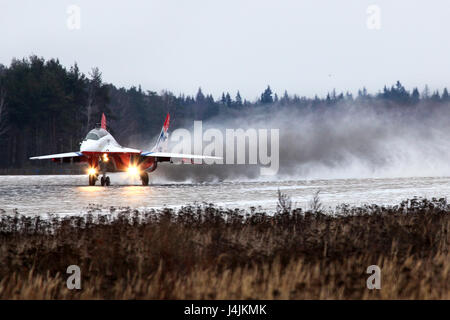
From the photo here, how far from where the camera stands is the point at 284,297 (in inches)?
289

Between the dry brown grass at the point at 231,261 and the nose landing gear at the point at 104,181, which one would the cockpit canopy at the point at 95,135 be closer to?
the nose landing gear at the point at 104,181

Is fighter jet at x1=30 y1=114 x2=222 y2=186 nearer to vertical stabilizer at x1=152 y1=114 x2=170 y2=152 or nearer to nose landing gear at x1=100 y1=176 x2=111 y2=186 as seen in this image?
nose landing gear at x1=100 y1=176 x2=111 y2=186

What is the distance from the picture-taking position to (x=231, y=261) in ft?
32.6

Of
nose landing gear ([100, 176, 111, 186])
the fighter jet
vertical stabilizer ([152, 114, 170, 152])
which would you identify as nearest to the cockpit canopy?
the fighter jet

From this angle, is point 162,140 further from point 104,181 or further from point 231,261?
point 231,261

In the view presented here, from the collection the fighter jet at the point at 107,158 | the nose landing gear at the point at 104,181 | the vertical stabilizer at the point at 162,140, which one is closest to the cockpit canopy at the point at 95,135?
the fighter jet at the point at 107,158

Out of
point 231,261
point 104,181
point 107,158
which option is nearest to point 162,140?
point 104,181

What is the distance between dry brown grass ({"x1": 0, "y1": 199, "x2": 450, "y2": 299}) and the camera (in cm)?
787

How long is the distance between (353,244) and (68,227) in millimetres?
6136

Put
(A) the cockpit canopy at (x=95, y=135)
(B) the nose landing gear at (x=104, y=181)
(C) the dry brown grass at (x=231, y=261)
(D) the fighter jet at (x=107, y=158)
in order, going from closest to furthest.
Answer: (C) the dry brown grass at (x=231, y=261) → (D) the fighter jet at (x=107, y=158) → (A) the cockpit canopy at (x=95, y=135) → (B) the nose landing gear at (x=104, y=181)

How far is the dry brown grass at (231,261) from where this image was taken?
Result: 7.87 m

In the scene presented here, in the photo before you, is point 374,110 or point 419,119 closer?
point 374,110
